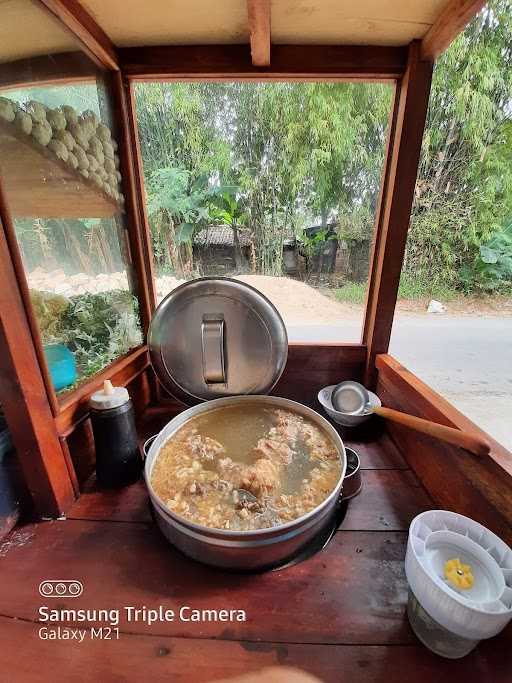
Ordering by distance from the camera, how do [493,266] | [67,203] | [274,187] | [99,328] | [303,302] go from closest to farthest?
[67,203] < [493,266] < [99,328] < [274,187] < [303,302]

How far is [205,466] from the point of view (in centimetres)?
114

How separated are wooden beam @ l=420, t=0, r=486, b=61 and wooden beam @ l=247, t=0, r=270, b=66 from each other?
2.12 feet

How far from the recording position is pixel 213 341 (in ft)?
4.71

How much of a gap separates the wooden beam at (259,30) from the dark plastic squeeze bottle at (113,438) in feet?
4.64

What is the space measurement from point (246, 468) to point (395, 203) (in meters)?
1.39

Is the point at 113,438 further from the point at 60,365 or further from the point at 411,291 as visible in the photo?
the point at 411,291

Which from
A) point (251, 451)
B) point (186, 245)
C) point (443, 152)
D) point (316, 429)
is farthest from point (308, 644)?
point (443, 152)

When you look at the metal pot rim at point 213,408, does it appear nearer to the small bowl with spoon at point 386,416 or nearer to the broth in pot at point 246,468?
the broth in pot at point 246,468

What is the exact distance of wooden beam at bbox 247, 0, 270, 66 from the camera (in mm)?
1023

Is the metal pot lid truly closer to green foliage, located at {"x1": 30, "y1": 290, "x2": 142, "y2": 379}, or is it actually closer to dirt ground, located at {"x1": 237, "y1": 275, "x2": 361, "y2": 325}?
green foliage, located at {"x1": 30, "y1": 290, "x2": 142, "y2": 379}

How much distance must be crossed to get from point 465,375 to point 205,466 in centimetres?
118

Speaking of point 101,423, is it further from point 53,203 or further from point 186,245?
point 186,245

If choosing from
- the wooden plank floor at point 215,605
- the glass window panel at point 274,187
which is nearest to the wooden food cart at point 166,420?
the wooden plank floor at point 215,605

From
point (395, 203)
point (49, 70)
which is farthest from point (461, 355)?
point (49, 70)
